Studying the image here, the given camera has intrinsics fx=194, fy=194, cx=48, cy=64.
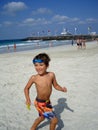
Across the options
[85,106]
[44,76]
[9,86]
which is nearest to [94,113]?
[85,106]

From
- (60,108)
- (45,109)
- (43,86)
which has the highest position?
(43,86)

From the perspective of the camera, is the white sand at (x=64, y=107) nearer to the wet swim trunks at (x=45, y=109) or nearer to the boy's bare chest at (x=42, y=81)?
the wet swim trunks at (x=45, y=109)

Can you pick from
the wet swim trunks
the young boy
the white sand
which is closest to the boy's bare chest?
the young boy

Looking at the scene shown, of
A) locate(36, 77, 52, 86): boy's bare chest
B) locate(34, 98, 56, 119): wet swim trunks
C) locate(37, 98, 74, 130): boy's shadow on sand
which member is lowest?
locate(37, 98, 74, 130): boy's shadow on sand

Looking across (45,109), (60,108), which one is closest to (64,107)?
(60,108)

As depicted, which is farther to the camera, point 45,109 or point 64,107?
point 64,107

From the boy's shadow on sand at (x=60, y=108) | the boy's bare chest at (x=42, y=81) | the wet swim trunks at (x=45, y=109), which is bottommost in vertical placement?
the boy's shadow on sand at (x=60, y=108)

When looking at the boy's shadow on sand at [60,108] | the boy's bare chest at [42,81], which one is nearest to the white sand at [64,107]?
the boy's shadow on sand at [60,108]

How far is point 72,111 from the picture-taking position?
4641mm

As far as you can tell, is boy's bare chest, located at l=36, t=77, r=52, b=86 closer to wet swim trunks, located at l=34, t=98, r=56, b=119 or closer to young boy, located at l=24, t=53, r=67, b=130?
young boy, located at l=24, t=53, r=67, b=130

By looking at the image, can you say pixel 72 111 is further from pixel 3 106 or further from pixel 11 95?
pixel 11 95

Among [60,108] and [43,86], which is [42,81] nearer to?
[43,86]

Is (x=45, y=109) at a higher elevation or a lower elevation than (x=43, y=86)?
lower

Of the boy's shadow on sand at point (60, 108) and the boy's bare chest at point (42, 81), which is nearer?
the boy's bare chest at point (42, 81)
